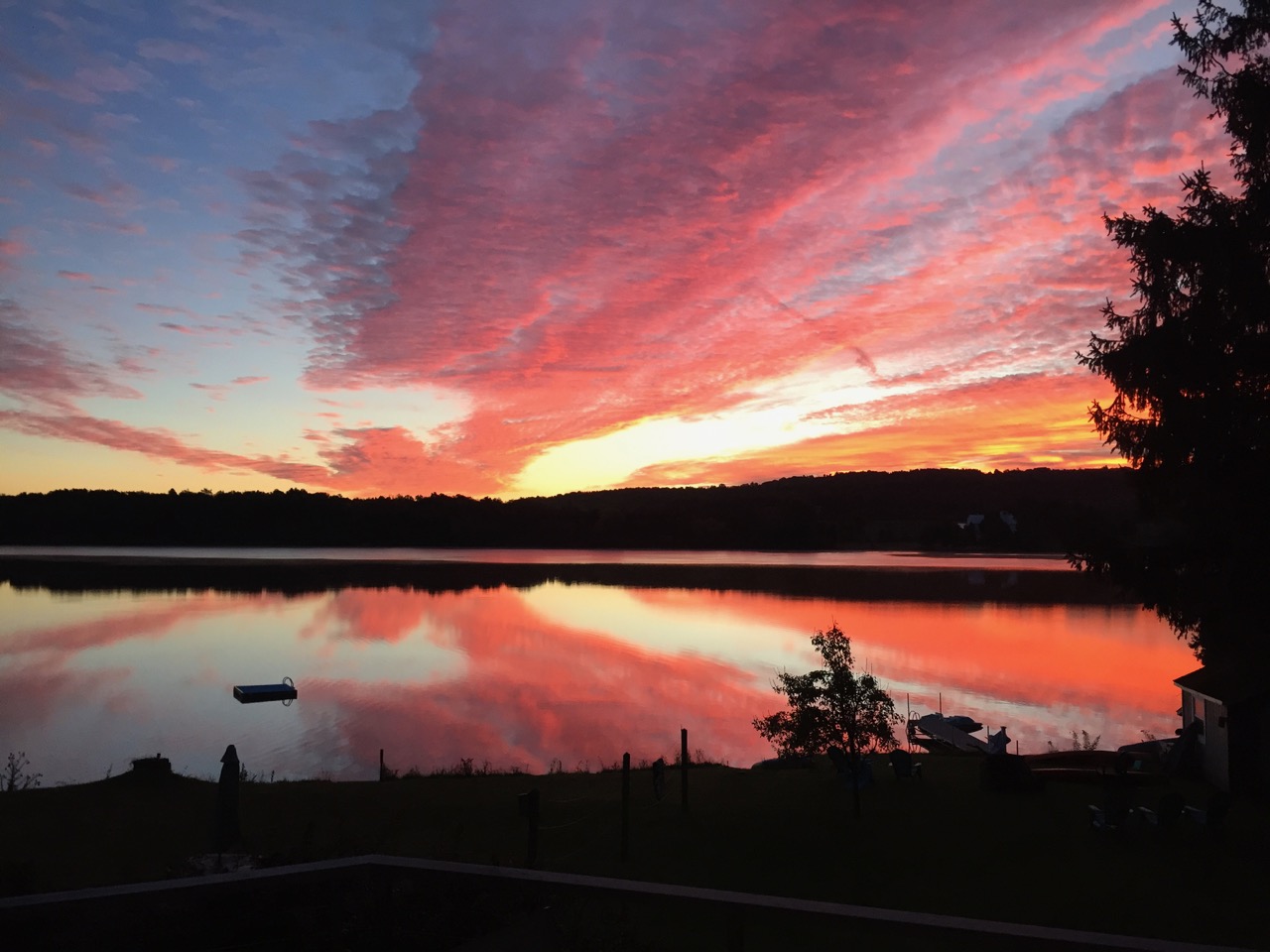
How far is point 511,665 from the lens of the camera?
43.0 metres

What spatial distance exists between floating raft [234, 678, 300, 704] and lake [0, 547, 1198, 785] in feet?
1.62

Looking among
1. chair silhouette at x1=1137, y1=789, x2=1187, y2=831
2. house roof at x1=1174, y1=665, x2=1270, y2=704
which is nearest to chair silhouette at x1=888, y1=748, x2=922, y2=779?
chair silhouette at x1=1137, y1=789, x2=1187, y2=831

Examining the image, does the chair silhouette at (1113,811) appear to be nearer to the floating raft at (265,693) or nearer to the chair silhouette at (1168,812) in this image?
the chair silhouette at (1168,812)

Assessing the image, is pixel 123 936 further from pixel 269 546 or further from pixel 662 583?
pixel 269 546

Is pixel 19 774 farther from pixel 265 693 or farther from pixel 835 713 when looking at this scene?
pixel 835 713

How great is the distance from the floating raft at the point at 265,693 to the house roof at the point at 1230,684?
29.6 meters

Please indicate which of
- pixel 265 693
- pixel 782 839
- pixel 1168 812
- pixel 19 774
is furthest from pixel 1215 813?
pixel 265 693

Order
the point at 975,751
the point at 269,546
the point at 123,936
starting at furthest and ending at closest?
the point at 269,546 < the point at 975,751 < the point at 123,936

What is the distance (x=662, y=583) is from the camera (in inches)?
3536

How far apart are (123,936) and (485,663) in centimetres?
4068

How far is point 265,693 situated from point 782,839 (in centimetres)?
2478

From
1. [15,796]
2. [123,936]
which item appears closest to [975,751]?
[15,796]

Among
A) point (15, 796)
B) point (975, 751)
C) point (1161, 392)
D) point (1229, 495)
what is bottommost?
point (975, 751)

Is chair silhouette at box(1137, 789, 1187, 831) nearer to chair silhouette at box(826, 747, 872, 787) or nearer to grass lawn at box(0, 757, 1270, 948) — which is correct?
grass lawn at box(0, 757, 1270, 948)
